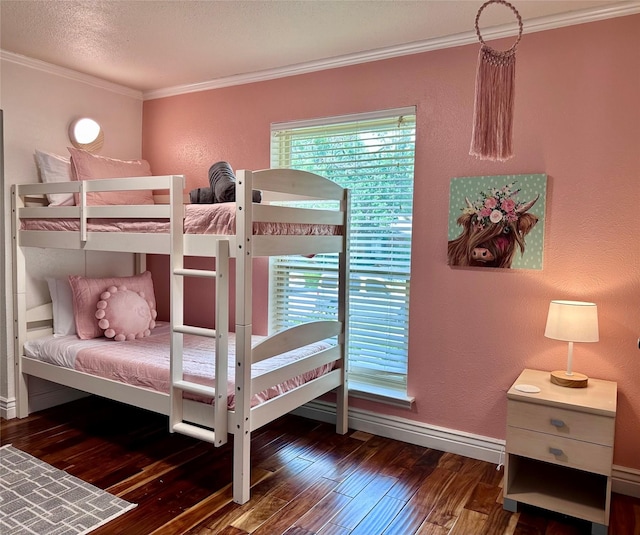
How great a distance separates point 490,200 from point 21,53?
307 centimetres

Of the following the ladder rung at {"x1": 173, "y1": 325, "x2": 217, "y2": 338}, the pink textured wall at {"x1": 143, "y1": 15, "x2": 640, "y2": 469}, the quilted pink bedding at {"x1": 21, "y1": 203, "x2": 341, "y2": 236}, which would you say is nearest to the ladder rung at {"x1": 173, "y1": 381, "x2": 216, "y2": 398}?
the ladder rung at {"x1": 173, "y1": 325, "x2": 217, "y2": 338}

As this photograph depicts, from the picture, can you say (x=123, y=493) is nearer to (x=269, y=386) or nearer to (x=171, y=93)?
(x=269, y=386)

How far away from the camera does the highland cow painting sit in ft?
8.73

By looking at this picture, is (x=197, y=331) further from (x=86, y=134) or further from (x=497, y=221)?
(x=86, y=134)

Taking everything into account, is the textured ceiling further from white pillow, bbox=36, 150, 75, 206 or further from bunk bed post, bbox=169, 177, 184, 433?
bunk bed post, bbox=169, 177, 184, 433

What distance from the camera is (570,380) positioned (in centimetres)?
242

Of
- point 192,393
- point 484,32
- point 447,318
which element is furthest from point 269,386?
point 484,32

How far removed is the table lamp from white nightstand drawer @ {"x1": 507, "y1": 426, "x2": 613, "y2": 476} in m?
0.30

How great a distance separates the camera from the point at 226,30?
9.19ft

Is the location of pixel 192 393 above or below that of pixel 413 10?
below

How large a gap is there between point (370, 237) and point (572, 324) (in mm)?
1309

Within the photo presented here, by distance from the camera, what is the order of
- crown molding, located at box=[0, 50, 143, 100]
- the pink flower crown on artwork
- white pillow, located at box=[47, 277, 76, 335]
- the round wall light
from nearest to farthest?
the pink flower crown on artwork, crown molding, located at box=[0, 50, 143, 100], white pillow, located at box=[47, 277, 76, 335], the round wall light

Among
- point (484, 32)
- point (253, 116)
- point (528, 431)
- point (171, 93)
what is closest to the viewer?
point (528, 431)

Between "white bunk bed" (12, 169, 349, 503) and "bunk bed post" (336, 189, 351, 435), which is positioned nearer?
"white bunk bed" (12, 169, 349, 503)
